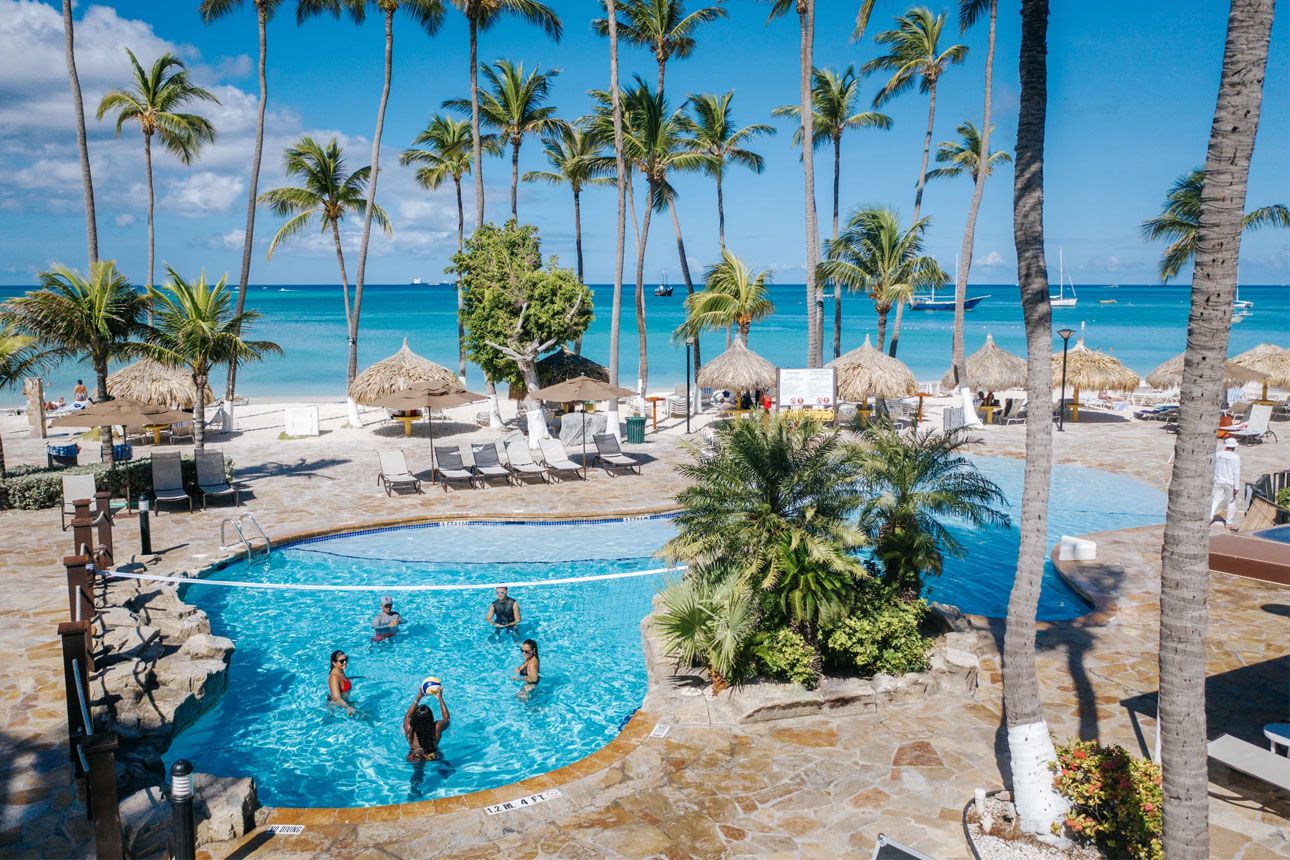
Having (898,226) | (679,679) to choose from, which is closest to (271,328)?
(898,226)

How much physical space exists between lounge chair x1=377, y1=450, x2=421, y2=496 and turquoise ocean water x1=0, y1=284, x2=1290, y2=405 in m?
25.9

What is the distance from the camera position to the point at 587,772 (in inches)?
275

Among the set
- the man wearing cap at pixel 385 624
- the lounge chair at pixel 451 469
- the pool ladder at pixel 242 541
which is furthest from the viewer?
the lounge chair at pixel 451 469

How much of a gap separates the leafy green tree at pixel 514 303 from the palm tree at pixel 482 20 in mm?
3040

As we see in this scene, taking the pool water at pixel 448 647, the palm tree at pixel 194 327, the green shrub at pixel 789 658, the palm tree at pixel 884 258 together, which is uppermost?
the palm tree at pixel 884 258

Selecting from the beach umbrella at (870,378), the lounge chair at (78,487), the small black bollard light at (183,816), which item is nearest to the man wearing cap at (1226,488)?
the beach umbrella at (870,378)

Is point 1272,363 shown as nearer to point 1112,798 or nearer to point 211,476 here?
point 1112,798

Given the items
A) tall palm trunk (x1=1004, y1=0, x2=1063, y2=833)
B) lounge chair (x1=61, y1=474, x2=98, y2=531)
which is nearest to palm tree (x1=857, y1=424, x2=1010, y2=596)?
tall palm trunk (x1=1004, y1=0, x2=1063, y2=833)

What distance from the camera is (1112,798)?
18.0 feet

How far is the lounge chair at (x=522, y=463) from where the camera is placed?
58.7 ft

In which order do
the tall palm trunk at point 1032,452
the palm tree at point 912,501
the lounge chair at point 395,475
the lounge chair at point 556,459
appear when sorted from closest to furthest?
the tall palm trunk at point 1032,452 < the palm tree at point 912,501 < the lounge chair at point 395,475 < the lounge chair at point 556,459

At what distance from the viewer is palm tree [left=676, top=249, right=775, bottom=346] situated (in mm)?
25234

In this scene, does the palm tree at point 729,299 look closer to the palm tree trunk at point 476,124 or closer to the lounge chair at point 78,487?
the palm tree trunk at point 476,124

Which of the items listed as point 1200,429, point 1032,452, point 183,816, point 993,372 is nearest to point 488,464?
point 183,816
